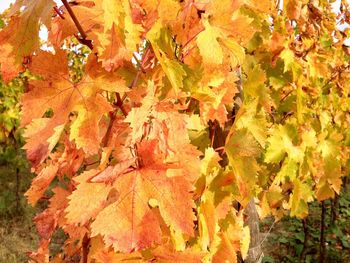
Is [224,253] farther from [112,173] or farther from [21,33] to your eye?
[21,33]

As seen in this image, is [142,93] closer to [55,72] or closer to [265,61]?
[55,72]

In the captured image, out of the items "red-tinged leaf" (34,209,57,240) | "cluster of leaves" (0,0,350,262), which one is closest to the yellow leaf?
"cluster of leaves" (0,0,350,262)

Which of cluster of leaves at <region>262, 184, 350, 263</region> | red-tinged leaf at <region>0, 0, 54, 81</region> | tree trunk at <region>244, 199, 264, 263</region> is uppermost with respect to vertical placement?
red-tinged leaf at <region>0, 0, 54, 81</region>

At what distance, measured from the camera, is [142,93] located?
3.18ft

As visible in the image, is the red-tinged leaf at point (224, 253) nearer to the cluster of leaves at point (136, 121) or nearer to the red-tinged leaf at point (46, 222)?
the cluster of leaves at point (136, 121)

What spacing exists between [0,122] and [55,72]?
630cm

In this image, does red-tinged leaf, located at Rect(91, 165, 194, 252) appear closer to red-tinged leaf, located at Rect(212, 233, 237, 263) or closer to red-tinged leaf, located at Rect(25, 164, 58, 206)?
red-tinged leaf, located at Rect(25, 164, 58, 206)

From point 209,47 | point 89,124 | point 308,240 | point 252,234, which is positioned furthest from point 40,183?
point 308,240

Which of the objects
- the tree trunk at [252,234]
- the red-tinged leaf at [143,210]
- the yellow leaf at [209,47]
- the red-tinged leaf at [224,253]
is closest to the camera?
the red-tinged leaf at [143,210]

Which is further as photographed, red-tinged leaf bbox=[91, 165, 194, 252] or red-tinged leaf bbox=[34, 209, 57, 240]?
red-tinged leaf bbox=[34, 209, 57, 240]

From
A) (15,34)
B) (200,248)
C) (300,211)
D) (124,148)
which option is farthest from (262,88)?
(300,211)

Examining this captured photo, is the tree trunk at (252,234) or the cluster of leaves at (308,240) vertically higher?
the tree trunk at (252,234)

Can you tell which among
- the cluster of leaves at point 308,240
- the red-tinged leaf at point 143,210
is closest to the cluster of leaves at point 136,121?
the red-tinged leaf at point 143,210

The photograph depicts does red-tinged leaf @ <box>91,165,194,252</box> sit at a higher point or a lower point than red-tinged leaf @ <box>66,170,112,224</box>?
lower
